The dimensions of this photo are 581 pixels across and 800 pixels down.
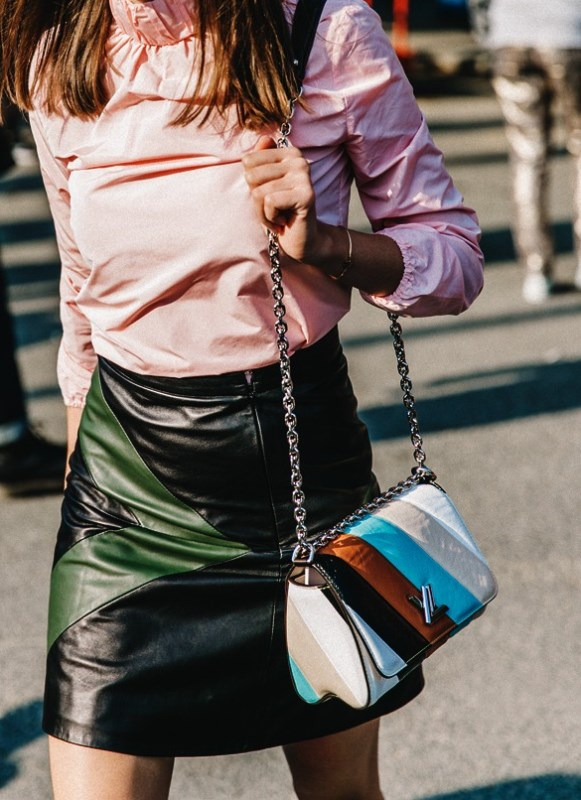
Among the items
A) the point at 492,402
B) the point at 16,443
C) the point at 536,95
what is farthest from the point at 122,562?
the point at 536,95

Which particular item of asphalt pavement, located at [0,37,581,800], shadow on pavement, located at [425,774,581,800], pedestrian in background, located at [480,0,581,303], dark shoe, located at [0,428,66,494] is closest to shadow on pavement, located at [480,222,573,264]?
asphalt pavement, located at [0,37,581,800]

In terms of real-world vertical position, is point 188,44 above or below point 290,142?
above

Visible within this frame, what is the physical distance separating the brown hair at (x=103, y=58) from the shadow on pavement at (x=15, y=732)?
1.70 metres

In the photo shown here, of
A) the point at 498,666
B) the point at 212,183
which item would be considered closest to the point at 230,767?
the point at 498,666

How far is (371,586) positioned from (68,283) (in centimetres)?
76

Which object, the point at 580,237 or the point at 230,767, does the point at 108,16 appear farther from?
the point at 580,237

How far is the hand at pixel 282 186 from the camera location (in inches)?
59.3

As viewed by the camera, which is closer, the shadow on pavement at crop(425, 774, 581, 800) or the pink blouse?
the pink blouse

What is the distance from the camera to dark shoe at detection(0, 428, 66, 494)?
13.6 feet

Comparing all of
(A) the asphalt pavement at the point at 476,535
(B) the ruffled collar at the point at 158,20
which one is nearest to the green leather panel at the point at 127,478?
(B) the ruffled collar at the point at 158,20

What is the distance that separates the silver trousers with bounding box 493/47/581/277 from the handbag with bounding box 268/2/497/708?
14.1ft

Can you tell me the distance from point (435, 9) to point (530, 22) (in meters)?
10.7

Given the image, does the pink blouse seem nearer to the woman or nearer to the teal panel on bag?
the woman

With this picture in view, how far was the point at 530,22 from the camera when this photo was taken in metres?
5.60
